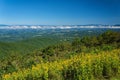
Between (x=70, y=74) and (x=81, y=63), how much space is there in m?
1.22

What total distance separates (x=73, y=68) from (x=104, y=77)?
7.73 feet

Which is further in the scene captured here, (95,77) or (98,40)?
(98,40)

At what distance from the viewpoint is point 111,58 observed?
1947cm

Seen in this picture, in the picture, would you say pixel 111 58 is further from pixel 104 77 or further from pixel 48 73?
pixel 48 73

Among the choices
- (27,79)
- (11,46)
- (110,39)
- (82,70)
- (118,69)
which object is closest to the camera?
(82,70)

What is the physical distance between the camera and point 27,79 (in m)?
20.4

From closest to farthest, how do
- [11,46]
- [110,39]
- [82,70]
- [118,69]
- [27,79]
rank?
[82,70] → [118,69] → [27,79] → [110,39] → [11,46]

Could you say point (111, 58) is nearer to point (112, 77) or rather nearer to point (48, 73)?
point (112, 77)

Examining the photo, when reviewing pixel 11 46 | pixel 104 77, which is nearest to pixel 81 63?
pixel 104 77

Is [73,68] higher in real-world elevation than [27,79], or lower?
higher

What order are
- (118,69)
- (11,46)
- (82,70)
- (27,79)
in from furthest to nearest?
1. (11,46)
2. (27,79)
3. (118,69)
4. (82,70)

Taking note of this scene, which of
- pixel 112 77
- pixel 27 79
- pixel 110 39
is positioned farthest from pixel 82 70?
pixel 110 39

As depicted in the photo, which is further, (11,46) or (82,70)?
(11,46)

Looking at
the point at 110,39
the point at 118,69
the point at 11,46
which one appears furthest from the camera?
the point at 11,46
